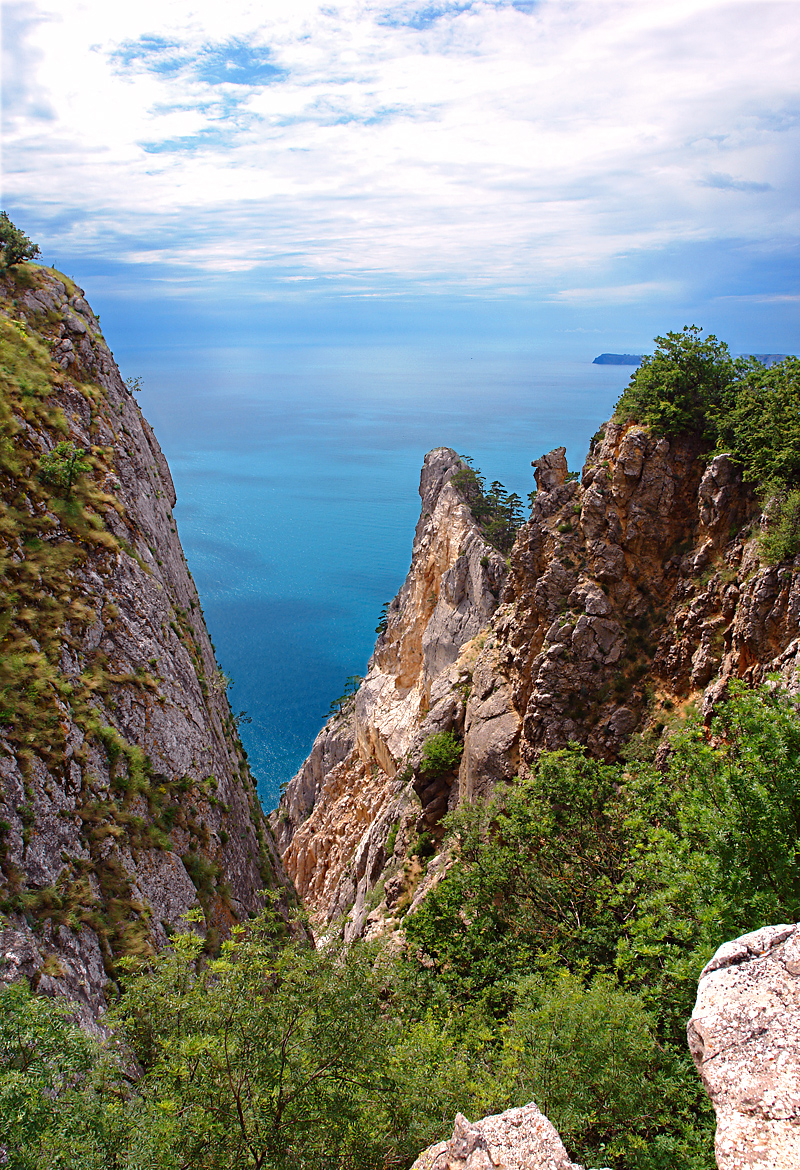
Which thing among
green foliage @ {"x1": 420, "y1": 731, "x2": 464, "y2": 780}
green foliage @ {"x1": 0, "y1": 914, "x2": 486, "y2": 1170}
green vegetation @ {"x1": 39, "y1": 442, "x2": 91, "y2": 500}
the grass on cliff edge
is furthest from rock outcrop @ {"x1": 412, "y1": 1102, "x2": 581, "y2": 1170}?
green foliage @ {"x1": 420, "y1": 731, "x2": 464, "y2": 780}

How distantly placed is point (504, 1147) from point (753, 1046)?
260cm

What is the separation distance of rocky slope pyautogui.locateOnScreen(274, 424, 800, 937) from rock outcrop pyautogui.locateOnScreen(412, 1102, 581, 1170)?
31.3 feet

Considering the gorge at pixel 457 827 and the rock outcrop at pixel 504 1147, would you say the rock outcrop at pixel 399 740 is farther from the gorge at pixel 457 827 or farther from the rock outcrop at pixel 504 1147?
the rock outcrop at pixel 504 1147

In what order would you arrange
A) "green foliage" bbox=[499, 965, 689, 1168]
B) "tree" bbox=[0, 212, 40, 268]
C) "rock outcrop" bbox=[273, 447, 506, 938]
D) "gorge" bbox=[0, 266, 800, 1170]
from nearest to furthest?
"green foliage" bbox=[499, 965, 689, 1168]
"gorge" bbox=[0, 266, 800, 1170]
"tree" bbox=[0, 212, 40, 268]
"rock outcrop" bbox=[273, 447, 506, 938]

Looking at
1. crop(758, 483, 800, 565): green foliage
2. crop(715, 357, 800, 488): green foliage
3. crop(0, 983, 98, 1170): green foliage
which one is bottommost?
crop(0, 983, 98, 1170): green foliage

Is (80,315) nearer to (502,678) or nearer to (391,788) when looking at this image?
(502,678)

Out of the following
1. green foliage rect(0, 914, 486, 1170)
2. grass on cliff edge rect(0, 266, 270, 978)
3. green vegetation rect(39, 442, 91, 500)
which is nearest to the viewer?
green foliage rect(0, 914, 486, 1170)

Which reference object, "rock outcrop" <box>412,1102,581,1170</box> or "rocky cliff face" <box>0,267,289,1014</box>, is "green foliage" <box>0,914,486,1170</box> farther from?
"rocky cliff face" <box>0,267,289,1014</box>

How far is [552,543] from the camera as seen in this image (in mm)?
23016

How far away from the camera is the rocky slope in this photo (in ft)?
56.3

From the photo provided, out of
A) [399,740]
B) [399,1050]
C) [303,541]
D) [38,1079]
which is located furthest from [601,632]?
[303,541]

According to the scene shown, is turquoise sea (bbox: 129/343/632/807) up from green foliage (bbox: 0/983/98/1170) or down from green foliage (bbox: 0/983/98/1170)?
up

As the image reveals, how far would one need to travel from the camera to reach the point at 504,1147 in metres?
6.32

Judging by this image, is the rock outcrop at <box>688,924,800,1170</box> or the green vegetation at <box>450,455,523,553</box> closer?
the rock outcrop at <box>688,924,800,1170</box>
